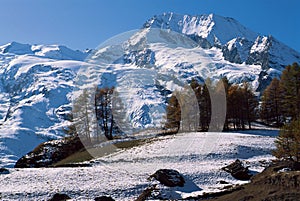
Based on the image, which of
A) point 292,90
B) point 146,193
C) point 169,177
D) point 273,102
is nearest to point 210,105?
point 273,102

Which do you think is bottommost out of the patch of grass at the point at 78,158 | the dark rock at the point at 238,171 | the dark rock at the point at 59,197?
the dark rock at the point at 59,197

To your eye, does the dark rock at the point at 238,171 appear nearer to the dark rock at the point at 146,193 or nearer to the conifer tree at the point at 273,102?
the dark rock at the point at 146,193

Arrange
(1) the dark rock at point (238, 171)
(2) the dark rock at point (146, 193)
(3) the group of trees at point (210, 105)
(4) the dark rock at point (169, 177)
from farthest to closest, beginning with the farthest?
(3) the group of trees at point (210, 105)
(1) the dark rock at point (238, 171)
(4) the dark rock at point (169, 177)
(2) the dark rock at point (146, 193)

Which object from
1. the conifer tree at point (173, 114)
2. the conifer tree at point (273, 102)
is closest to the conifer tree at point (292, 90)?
the conifer tree at point (273, 102)

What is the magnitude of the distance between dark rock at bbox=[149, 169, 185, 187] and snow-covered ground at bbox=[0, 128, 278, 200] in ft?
1.96

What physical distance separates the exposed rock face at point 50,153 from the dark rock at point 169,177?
20.9 metres

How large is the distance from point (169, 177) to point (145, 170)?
4.31 m

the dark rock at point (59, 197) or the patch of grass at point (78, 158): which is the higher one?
the patch of grass at point (78, 158)

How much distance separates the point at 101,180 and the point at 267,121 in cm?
4922

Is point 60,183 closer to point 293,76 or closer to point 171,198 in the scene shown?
point 171,198

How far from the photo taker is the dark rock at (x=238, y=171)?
1400 inches

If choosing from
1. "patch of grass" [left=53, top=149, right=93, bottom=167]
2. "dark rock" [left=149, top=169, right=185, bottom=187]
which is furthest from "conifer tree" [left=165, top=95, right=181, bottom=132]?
"dark rock" [left=149, top=169, right=185, bottom=187]

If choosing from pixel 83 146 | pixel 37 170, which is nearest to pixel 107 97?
pixel 83 146

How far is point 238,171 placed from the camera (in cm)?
3603
